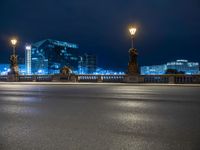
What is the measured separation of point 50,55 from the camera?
178 metres

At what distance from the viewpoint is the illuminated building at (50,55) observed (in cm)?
17288

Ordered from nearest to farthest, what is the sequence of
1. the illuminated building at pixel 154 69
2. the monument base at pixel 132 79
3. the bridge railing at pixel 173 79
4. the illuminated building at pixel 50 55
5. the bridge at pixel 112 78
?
the bridge railing at pixel 173 79 → the bridge at pixel 112 78 → the monument base at pixel 132 79 → the illuminated building at pixel 154 69 → the illuminated building at pixel 50 55

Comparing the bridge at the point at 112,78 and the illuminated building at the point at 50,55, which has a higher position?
the illuminated building at the point at 50,55

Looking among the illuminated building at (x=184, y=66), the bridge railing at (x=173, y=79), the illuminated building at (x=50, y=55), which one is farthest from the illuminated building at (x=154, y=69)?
the bridge railing at (x=173, y=79)

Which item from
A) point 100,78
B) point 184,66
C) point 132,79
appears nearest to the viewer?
point 132,79

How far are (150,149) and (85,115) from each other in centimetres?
414

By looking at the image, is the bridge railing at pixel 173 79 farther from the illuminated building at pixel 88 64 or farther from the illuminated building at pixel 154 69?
the illuminated building at pixel 88 64

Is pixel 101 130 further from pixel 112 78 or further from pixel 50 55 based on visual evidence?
pixel 50 55

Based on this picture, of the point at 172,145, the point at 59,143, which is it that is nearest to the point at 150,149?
the point at 172,145

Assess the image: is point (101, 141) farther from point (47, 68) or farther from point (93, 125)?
point (47, 68)

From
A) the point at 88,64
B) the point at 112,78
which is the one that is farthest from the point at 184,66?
the point at 112,78

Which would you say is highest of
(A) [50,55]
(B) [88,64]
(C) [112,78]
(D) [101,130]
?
(A) [50,55]

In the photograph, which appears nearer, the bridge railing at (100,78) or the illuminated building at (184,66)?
the bridge railing at (100,78)

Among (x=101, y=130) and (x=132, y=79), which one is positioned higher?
(x=132, y=79)
